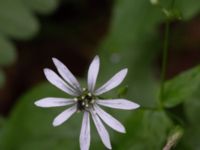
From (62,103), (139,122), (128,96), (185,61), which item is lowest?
(139,122)

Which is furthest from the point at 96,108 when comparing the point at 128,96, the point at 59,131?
the point at 128,96

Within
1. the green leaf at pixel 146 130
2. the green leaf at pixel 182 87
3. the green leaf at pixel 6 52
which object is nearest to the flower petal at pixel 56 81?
the green leaf at pixel 146 130

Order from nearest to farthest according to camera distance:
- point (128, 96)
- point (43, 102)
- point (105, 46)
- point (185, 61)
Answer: point (43, 102) → point (128, 96) → point (105, 46) → point (185, 61)

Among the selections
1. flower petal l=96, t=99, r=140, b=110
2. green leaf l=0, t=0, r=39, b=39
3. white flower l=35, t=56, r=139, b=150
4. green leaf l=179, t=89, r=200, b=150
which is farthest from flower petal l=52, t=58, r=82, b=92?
green leaf l=0, t=0, r=39, b=39

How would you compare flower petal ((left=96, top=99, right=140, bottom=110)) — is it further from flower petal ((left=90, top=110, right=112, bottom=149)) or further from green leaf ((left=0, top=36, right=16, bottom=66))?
green leaf ((left=0, top=36, right=16, bottom=66))

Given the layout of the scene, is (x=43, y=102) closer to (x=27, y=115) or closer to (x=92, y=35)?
(x=27, y=115)

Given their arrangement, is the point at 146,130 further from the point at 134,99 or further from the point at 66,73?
the point at 134,99
